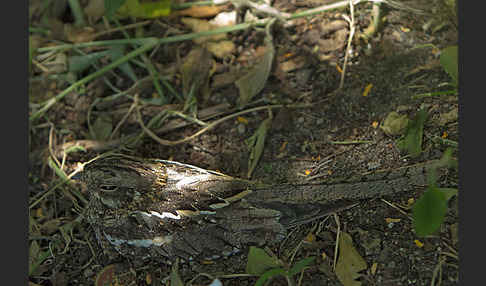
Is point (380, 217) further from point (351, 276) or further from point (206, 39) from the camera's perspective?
point (206, 39)

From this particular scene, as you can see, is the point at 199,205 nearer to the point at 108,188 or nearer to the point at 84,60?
the point at 108,188

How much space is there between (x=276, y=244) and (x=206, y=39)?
57.8 inches

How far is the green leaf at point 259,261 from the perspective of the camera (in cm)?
215

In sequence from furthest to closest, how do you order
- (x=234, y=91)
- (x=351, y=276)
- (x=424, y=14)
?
(x=234, y=91) → (x=424, y=14) → (x=351, y=276)

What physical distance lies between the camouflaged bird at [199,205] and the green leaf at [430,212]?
0.75 ft

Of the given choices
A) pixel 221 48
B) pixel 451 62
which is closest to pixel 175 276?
pixel 221 48

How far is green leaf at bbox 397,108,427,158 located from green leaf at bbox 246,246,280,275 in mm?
833

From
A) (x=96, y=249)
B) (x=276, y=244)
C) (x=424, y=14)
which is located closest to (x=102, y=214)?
(x=96, y=249)

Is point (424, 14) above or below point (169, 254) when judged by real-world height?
above

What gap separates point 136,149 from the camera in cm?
271

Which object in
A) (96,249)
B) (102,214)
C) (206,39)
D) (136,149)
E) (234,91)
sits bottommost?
(96,249)

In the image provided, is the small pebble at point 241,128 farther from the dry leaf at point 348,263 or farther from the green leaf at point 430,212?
the green leaf at point 430,212

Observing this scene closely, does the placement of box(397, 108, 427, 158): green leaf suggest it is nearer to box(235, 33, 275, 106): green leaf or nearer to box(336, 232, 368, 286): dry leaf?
box(336, 232, 368, 286): dry leaf

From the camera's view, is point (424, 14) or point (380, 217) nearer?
point (380, 217)
